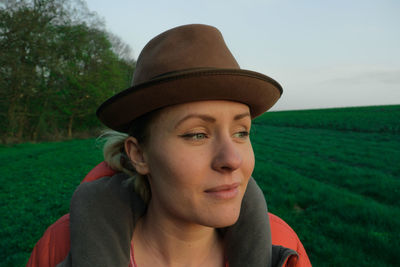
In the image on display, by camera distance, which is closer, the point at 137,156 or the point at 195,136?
the point at 195,136

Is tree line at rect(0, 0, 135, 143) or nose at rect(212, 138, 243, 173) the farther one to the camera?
tree line at rect(0, 0, 135, 143)

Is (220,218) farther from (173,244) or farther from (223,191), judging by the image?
(173,244)

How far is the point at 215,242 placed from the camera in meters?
1.87

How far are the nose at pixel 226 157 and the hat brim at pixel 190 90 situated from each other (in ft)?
0.88

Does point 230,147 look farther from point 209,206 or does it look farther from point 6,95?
point 6,95

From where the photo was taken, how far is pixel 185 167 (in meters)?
1.37

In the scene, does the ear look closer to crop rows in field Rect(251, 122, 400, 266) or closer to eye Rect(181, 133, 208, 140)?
eye Rect(181, 133, 208, 140)

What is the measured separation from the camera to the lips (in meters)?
1.39

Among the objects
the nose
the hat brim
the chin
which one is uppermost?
the hat brim

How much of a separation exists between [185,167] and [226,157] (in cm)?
23

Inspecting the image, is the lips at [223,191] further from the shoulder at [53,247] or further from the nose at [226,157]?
the shoulder at [53,247]

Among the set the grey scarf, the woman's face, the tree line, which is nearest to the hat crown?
the woman's face

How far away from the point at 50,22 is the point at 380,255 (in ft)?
81.5

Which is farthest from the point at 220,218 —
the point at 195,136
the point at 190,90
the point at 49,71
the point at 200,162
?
the point at 49,71
